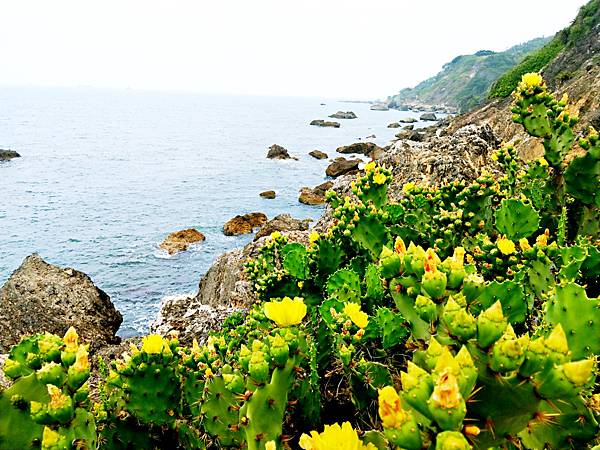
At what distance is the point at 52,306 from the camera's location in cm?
887

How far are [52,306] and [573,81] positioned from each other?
17.4 meters

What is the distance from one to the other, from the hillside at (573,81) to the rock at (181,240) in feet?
38.7

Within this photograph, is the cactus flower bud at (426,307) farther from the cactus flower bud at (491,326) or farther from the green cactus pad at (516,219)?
the green cactus pad at (516,219)

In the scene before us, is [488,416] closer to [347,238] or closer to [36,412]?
[36,412]

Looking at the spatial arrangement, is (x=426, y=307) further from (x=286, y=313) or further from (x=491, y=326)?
(x=286, y=313)

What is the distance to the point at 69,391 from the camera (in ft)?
5.07

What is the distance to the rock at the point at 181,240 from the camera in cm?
1804

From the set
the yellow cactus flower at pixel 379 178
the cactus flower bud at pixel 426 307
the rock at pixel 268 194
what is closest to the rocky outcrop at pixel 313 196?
the rock at pixel 268 194

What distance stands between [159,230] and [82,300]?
37.8 feet

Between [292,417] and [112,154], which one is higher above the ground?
[292,417]

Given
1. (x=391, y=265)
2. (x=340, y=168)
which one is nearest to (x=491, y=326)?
(x=391, y=265)

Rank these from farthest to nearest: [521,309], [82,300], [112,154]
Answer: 1. [112,154]
2. [82,300]
3. [521,309]

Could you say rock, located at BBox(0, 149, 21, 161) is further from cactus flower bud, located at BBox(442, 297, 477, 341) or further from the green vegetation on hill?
cactus flower bud, located at BBox(442, 297, 477, 341)

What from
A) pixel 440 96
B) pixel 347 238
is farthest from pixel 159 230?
pixel 440 96
